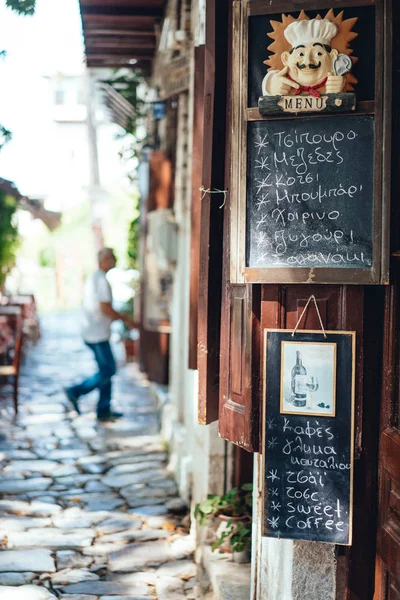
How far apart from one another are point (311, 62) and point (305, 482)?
1.78m

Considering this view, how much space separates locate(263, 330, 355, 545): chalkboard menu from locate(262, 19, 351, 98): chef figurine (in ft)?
3.36

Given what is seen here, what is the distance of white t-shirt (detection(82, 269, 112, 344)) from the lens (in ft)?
29.9

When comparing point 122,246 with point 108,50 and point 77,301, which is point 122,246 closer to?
point 77,301

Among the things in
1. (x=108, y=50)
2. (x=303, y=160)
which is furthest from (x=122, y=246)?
(x=303, y=160)

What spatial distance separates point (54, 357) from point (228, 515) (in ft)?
36.0

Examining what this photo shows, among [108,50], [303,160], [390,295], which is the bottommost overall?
[390,295]

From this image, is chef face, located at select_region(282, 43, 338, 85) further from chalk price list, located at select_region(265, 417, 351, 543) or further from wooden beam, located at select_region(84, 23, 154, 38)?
wooden beam, located at select_region(84, 23, 154, 38)

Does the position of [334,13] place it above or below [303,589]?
above

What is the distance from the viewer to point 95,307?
9133mm

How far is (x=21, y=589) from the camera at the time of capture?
4.81 meters

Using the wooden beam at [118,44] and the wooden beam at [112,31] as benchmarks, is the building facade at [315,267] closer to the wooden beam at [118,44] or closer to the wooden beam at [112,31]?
the wooden beam at [112,31]

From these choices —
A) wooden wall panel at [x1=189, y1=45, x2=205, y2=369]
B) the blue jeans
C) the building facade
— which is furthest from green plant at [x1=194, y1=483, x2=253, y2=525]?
the blue jeans

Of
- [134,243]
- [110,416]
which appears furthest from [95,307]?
[134,243]

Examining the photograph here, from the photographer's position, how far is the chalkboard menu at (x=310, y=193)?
3.46 m
